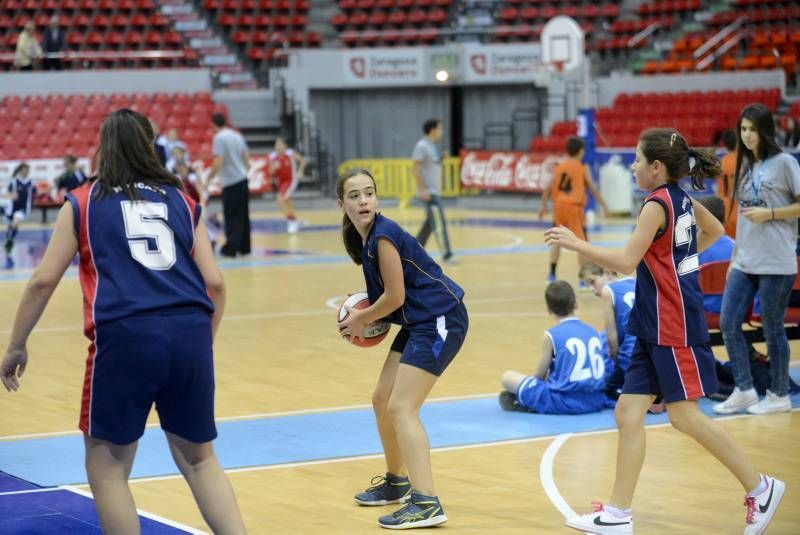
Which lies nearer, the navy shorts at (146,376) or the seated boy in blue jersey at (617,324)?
the navy shorts at (146,376)

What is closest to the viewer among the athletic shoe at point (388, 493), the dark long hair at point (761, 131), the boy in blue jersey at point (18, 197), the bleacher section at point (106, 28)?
the athletic shoe at point (388, 493)

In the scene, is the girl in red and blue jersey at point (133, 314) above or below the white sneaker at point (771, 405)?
above

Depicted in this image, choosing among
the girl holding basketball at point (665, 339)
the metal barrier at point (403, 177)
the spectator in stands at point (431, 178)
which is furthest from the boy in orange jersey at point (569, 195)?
the metal barrier at point (403, 177)

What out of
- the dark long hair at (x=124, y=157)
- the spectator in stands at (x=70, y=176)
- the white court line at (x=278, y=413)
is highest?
the dark long hair at (x=124, y=157)

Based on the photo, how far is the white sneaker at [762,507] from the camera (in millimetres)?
6117

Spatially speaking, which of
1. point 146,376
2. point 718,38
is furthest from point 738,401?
point 718,38

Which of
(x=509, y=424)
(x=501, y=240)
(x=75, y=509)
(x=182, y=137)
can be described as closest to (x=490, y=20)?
(x=182, y=137)

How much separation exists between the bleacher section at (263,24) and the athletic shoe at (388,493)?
2893 centimetres

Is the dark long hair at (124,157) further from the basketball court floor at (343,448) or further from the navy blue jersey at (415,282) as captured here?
the basketball court floor at (343,448)

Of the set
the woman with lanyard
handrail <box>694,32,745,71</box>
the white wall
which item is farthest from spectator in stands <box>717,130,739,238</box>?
the white wall

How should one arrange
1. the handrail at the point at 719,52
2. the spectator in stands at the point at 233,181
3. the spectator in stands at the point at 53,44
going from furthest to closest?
the spectator in stands at the point at 53,44 < the handrail at the point at 719,52 < the spectator in stands at the point at 233,181

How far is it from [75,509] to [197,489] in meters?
1.79

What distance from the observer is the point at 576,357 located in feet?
29.3

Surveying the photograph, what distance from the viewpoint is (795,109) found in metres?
27.6
